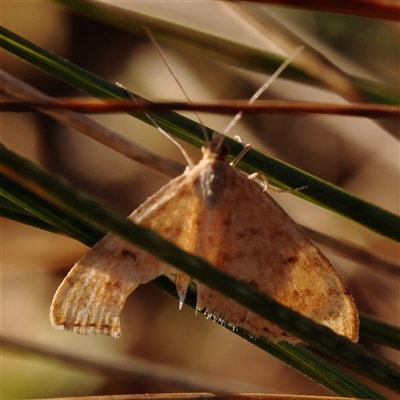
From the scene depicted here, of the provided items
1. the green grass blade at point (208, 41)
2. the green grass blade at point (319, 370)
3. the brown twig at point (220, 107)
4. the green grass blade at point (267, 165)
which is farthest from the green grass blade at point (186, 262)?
the green grass blade at point (208, 41)

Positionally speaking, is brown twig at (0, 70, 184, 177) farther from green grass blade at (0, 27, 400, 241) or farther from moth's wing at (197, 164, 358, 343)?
moth's wing at (197, 164, 358, 343)

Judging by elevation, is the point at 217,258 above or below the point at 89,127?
below

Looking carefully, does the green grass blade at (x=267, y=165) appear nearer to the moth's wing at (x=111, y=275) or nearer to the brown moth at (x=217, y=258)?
the brown moth at (x=217, y=258)

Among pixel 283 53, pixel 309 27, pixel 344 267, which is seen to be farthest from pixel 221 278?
pixel 309 27

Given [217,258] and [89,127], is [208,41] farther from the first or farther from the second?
[217,258]

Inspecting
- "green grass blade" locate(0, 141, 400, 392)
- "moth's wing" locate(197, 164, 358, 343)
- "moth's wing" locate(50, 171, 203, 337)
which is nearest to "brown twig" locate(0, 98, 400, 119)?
"green grass blade" locate(0, 141, 400, 392)

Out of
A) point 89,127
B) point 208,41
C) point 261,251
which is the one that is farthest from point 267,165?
point 208,41
